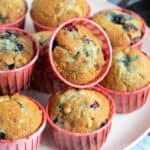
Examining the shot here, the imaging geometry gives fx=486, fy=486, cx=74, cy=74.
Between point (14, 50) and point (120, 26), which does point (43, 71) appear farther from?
point (120, 26)

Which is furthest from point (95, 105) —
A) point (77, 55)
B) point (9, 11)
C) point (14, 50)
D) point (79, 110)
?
point (9, 11)

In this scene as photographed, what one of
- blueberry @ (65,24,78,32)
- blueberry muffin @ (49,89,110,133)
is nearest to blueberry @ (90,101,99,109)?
blueberry muffin @ (49,89,110,133)

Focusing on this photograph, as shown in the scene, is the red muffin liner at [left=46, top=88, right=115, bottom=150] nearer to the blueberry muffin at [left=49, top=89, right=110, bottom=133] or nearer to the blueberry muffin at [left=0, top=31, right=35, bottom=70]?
the blueberry muffin at [left=49, top=89, right=110, bottom=133]

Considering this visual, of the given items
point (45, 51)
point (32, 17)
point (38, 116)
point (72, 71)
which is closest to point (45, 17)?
point (32, 17)

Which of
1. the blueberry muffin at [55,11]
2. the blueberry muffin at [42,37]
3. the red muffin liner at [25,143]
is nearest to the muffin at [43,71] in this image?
the blueberry muffin at [42,37]

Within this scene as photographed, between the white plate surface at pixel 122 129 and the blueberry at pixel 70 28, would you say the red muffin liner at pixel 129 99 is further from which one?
the blueberry at pixel 70 28

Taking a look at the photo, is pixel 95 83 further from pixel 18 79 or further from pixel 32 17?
pixel 32 17
